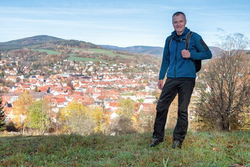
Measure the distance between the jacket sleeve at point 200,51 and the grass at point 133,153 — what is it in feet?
4.63

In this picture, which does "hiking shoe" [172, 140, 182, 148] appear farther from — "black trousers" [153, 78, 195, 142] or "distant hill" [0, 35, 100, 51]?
"distant hill" [0, 35, 100, 51]

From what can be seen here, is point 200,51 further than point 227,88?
No

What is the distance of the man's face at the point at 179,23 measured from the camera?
→ 132 inches

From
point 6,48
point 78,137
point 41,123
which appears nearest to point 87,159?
point 78,137

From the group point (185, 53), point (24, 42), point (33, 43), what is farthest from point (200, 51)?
point (24, 42)

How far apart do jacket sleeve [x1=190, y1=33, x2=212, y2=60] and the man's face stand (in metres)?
0.23

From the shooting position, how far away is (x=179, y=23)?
11.0 feet

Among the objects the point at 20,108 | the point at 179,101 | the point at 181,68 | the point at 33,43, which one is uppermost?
the point at 33,43

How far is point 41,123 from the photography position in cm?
2828

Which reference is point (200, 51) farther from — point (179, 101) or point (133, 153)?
point (133, 153)

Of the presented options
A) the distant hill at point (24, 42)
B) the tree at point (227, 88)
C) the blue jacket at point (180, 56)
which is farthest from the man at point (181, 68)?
the distant hill at point (24, 42)

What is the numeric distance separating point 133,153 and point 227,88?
10.4 meters

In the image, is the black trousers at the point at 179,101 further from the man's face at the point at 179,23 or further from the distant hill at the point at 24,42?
the distant hill at the point at 24,42

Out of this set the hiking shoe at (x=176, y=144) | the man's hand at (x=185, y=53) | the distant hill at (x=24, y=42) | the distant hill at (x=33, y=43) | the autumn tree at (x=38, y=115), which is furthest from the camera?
the distant hill at (x=24, y=42)
